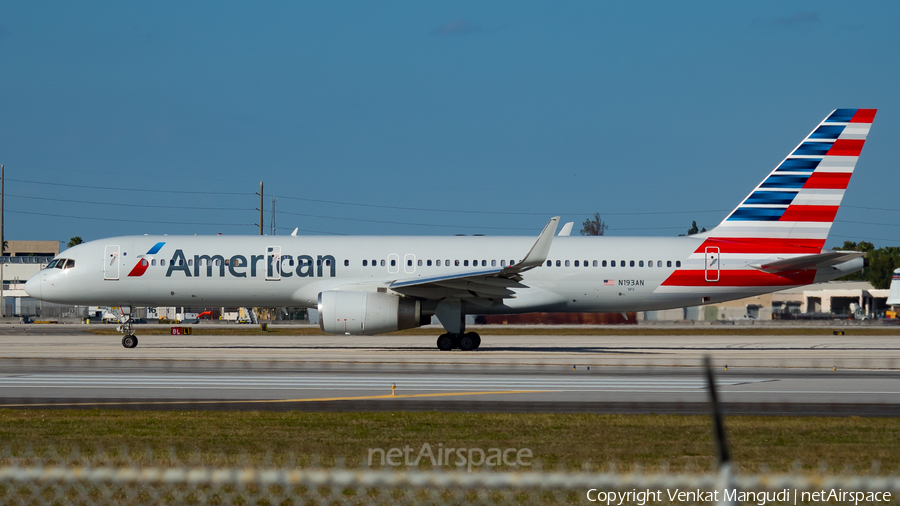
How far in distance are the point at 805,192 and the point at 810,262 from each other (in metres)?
3.20

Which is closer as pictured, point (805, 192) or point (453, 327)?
point (453, 327)

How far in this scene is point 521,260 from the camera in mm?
30062

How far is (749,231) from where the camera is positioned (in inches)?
1238

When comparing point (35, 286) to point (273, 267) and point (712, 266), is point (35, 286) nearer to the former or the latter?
point (273, 267)

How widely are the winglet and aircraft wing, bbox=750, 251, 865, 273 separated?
9203mm

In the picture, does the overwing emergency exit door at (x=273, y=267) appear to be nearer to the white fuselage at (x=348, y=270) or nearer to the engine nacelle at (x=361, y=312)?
the white fuselage at (x=348, y=270)

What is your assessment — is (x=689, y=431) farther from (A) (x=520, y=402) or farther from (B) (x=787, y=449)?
(A) (x=520, y=402)

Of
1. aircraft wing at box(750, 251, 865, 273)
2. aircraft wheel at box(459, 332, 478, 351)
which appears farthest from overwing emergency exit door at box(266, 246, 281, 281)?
aircraft wing at box(750, 251, 865, 273)

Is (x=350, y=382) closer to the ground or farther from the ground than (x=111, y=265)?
closer to the ground

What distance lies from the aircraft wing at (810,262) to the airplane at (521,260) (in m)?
0.05

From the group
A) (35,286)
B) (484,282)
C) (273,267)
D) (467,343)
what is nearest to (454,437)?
(484,282)

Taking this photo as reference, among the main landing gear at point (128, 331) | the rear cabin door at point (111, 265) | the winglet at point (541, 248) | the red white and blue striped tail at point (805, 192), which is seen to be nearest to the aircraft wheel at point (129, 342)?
the main landing gear at point (128, 331)

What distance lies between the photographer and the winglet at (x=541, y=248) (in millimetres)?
26281

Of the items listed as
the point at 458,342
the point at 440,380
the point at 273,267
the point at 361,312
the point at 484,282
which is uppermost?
the point at 273,267
